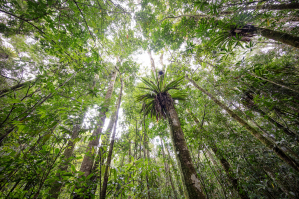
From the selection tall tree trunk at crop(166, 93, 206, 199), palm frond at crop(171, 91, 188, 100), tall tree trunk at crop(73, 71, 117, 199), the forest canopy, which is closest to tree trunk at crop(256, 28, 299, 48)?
the forest canopy

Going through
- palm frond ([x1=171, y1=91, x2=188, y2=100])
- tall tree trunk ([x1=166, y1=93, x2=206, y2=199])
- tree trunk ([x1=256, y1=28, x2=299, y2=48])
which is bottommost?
tall tree trunk ([x1=166, y1=93, x2=206, y2=199])

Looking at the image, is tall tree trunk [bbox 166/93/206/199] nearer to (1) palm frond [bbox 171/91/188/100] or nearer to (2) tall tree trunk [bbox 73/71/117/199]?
(1) palm frond [bbox 171/91/188/100]

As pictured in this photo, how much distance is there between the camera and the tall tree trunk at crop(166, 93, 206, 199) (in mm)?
1233

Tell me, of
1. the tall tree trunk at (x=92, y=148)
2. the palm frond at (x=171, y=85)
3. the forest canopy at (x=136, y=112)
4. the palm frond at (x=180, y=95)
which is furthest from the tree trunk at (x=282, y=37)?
the tall tree trunk at (x=92, y=148)

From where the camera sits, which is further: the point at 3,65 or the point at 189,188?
the point at 3,65

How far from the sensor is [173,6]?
9.48 feet

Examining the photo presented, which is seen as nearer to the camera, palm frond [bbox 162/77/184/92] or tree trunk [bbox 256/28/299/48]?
tree trunk [bbox 256/28/299/48]

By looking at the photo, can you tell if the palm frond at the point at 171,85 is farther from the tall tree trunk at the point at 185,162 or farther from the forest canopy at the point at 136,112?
the tall tree trunk at the point at 185,162

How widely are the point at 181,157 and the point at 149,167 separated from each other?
1.81 ft

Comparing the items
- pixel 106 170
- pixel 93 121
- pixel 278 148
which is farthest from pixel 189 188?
pixel 278 148

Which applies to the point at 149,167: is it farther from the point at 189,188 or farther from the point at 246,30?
the point at 246,30

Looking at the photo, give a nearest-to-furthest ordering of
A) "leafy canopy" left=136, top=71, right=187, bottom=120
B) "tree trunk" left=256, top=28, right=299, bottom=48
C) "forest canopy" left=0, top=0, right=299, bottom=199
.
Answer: "forest canopy" left=0, top=0, right=299, bottom=199 → "tree trunk" left=256, top=28, right=299, bottom=48 → "leafy canopy" left=136, top=71, right=187, bottom=120

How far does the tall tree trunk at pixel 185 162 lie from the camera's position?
4.05 feet

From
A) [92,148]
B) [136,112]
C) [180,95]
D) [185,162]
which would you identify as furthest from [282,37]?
[136,112]
